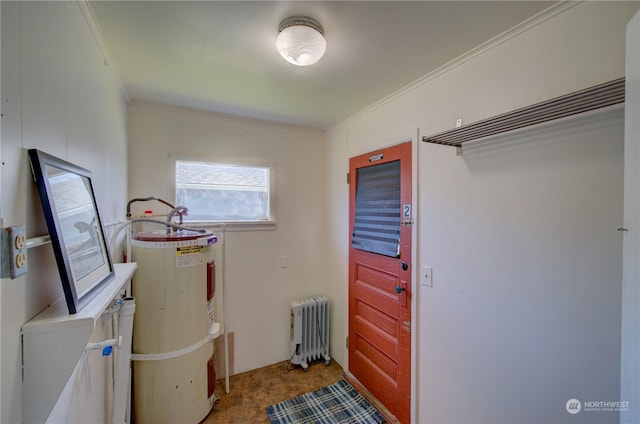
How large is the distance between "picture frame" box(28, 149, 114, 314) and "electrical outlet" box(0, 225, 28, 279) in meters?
0.09

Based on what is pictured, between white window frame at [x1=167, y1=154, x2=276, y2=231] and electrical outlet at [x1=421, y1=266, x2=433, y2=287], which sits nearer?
electrical outlet at [x1=421, y1=266, x2=433, y2=287]

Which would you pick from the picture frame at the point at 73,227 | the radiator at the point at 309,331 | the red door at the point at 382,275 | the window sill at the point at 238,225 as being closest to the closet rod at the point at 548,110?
the red door at the point at 382,275

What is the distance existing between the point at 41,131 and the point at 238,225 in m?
1.80

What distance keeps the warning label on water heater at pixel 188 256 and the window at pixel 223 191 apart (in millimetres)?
671

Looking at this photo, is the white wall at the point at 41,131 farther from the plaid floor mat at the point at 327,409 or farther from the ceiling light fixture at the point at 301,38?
the plaid floor mat at the point at 327,409

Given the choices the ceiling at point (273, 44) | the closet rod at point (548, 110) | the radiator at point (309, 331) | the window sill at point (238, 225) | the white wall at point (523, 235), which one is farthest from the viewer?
Result: the radiator at point (309, 331)

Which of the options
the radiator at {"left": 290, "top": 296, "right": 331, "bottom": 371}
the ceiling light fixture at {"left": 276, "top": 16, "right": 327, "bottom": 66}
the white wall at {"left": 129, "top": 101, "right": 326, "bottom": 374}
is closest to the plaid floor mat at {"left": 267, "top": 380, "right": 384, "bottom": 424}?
the radiator at {"left": 290, "top": 296, "right": 331, "bottom": 371}

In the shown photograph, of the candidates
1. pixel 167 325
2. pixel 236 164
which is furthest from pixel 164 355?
pixel 236 164

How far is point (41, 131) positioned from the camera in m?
0.79

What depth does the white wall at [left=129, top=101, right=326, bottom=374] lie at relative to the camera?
2256mm

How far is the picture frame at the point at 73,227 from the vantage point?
0.73m

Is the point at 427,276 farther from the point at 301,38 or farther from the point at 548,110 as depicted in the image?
the point at 301,38

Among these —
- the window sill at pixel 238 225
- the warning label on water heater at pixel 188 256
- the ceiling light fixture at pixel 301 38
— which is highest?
the ceiling light fixture at pixel 301 38

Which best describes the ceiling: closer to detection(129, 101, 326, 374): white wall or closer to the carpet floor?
detection(129, 101, 326, 374): white wall
